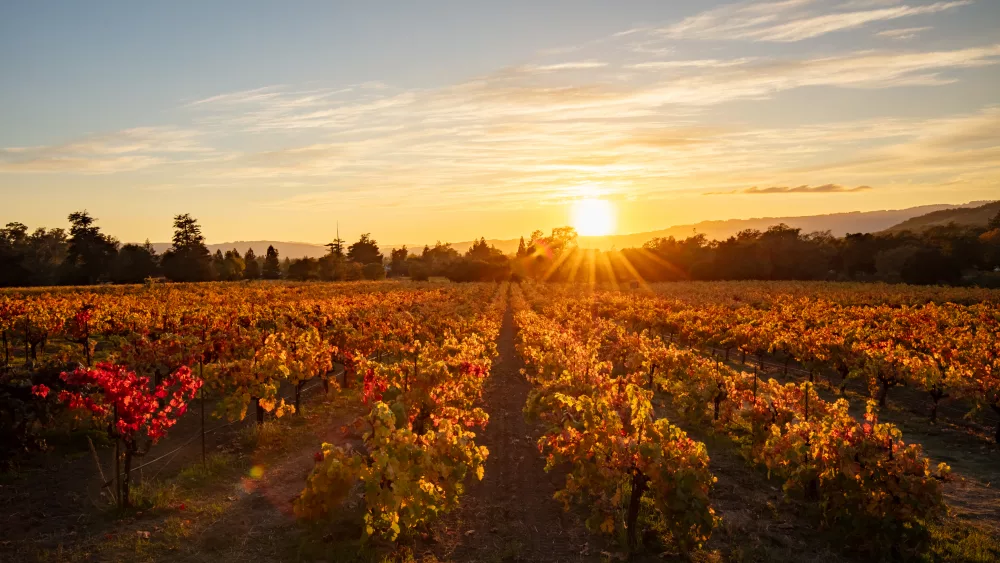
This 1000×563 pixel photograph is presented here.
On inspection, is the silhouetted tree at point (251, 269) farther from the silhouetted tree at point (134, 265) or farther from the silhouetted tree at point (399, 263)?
the silhouetted tree at point (399, 263)

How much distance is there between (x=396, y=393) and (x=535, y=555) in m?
4.07

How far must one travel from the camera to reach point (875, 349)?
17703 mm

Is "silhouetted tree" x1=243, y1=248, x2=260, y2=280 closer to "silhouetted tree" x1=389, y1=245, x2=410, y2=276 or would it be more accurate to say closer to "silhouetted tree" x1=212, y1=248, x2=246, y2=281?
"silhouetted tree" x1=212, y1=248, x2=246, y2=281

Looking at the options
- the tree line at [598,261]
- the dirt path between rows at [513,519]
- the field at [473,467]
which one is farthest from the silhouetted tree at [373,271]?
the dirt path between rows at [513,519]

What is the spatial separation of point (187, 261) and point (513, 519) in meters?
80.1

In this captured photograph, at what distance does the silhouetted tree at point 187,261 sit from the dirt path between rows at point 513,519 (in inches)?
2937

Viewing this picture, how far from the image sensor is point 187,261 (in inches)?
3031

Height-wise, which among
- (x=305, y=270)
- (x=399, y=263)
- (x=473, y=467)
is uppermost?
(x=399, y=263)

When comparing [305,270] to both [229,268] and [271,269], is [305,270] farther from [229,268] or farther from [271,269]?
[229,268]

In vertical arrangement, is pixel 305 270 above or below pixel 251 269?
below

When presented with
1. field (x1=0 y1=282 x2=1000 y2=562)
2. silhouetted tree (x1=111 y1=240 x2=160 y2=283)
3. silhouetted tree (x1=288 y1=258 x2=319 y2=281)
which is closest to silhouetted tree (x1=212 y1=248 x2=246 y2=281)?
silhouetted tree (x1=288 y1=258 x2=319 y2=281)

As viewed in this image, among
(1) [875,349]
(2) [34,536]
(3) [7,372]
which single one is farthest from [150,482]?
(1) [875,349]

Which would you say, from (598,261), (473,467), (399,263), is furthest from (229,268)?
(473,467)

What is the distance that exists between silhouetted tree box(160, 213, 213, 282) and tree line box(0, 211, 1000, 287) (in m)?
0.13
